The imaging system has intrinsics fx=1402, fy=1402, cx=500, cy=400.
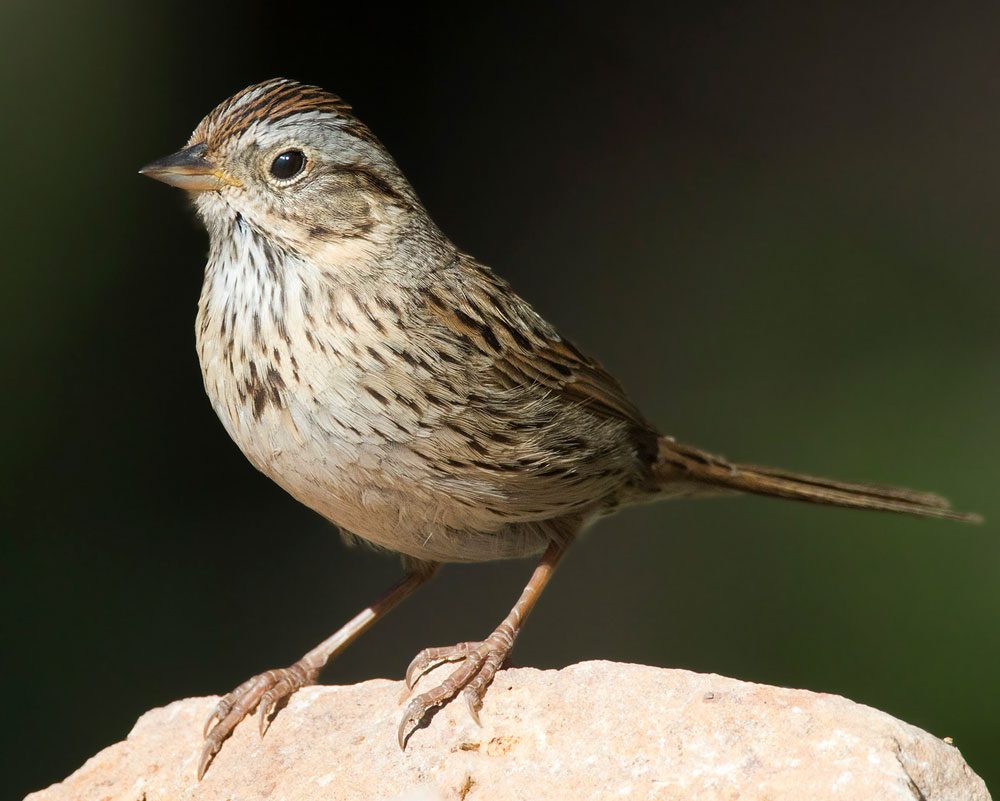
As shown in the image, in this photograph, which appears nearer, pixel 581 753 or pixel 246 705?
pixel 581 753

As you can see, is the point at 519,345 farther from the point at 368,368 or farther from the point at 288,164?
the point at 288,164

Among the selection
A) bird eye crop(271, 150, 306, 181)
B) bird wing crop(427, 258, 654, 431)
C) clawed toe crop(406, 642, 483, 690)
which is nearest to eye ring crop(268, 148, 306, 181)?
bird eye crop(271, 150, 306, 181)

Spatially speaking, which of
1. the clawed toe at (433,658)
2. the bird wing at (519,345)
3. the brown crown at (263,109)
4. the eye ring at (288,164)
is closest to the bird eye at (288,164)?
the eye ring at (288,164)

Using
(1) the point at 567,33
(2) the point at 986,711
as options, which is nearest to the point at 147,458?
(1) the point at 567,33

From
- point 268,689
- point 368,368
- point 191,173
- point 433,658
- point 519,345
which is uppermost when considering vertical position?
point 191,173

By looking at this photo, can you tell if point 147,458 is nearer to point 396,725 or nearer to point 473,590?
point 473,590

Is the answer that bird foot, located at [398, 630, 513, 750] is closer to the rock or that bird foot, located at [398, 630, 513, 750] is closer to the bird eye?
the rock

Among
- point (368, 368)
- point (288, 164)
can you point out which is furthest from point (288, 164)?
point (368, 368)
